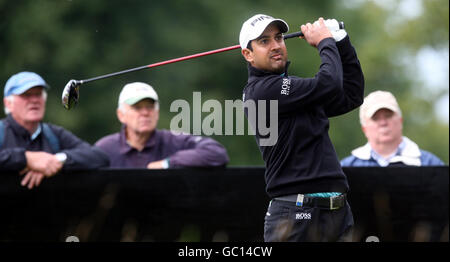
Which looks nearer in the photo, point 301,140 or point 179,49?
point 301,140

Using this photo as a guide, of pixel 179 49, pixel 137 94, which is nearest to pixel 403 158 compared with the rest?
pixel 137 94

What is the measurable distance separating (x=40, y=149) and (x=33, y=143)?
0.25 feet

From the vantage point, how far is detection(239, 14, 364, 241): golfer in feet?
16.7

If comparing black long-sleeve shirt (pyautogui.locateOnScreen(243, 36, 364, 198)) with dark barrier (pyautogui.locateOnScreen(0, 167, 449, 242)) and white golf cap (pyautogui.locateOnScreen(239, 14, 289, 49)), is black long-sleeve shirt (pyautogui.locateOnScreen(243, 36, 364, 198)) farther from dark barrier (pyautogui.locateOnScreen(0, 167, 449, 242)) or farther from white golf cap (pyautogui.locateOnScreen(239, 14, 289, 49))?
dark barrier (pyautogui.locateOnScreen(0, 167, 449, 242))

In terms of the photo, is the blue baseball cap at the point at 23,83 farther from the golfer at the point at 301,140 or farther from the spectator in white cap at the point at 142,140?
the golfer at the point at 301,140

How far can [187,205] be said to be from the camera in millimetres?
6996

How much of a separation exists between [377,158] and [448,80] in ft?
38.2

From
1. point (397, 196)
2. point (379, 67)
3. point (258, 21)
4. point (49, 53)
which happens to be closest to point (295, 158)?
point (258, 21)

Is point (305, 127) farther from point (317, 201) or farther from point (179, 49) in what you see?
point (179, 49)

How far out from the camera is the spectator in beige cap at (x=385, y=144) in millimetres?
7488

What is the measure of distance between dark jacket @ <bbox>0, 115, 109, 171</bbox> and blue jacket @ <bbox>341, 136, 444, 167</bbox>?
209 cm

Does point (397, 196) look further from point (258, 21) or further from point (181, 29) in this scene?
point (181, 29)

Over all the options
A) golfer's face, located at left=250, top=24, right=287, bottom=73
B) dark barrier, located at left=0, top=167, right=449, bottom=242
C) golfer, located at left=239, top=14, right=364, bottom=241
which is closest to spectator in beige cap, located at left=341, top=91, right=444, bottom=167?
dark barrier, located at left=0, top=167, right=449, bottom=242

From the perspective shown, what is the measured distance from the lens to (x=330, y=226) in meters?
5.11
